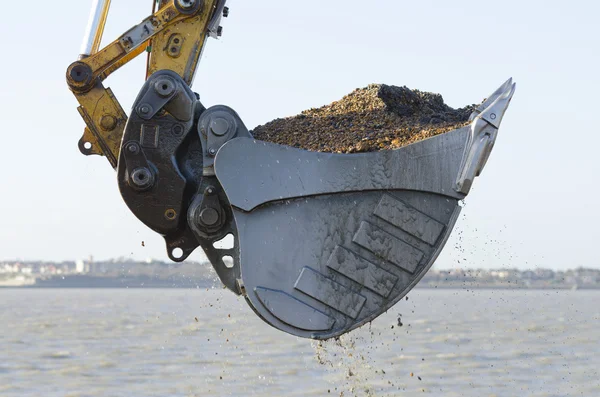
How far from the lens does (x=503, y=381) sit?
14656 mm

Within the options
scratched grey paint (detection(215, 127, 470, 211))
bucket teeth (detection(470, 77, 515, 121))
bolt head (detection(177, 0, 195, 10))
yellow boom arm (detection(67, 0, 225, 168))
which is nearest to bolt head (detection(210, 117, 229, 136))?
scratched grey paint (detection(215, 127, 470, 211))

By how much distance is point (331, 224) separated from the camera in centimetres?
605

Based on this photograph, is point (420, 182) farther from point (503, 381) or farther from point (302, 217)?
point (503, 381)

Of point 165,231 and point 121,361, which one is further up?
point 165,231

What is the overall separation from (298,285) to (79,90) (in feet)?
6.08

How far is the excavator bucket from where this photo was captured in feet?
19.7

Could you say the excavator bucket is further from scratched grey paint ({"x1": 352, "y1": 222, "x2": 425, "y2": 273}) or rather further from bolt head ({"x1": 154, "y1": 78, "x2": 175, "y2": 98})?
bolt head ({"x1": 154, "y1": 78, "x2": 175, "y2": 98})

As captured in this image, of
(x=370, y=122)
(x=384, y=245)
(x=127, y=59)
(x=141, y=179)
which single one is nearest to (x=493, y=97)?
(x=370, y=122)

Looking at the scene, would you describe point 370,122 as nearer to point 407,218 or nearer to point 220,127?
point 407,218

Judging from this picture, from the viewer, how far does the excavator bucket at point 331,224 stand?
237 inches

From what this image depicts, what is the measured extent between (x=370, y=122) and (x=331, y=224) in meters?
0.79

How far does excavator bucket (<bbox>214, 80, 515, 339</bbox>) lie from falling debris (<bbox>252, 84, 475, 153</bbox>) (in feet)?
0.49

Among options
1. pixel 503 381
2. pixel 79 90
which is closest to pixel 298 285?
pixel 79 90

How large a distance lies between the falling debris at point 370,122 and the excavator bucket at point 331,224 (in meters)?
0.15
